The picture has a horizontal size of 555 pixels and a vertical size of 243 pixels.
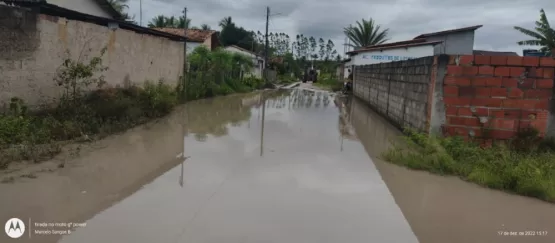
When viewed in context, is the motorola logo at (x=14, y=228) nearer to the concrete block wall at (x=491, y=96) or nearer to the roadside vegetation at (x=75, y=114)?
the roadside vegetation at (x=75, y=114)

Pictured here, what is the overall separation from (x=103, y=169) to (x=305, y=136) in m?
4.51

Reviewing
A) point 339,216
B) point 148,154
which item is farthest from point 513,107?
point 148,154

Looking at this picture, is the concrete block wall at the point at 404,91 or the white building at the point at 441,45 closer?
the concrete block wall at the point at 404,91

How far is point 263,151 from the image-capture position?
23.3ft

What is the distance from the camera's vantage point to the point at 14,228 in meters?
3.42

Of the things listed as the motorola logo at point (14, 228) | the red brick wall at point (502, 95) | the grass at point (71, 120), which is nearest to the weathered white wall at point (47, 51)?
the grass at point (71, 120)

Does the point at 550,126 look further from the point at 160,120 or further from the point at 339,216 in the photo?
the point at 160,120

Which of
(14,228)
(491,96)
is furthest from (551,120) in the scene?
(14,228)

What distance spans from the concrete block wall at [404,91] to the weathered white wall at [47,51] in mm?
7327

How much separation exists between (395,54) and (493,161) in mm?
24291

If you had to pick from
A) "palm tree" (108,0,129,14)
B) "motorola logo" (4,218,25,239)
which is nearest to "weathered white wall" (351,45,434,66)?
"palm tree" (108,0,129,14)

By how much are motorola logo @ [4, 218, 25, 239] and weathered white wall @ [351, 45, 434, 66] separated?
26224 millimetres

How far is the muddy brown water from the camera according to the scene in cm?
363

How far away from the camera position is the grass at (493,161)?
5008mm
